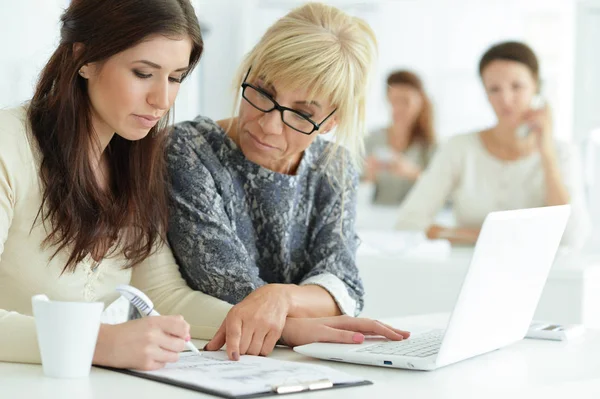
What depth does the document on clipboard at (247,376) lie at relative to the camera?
3.27ft

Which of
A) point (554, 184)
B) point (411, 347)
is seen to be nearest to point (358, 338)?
point (411, 347)

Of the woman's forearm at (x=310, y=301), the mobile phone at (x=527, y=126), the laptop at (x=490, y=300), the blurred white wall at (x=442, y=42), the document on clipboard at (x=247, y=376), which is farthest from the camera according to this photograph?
the blurred white wall at (x=442, y=42)

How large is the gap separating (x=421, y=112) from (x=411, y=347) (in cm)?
444

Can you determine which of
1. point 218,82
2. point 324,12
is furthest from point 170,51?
point 218,82

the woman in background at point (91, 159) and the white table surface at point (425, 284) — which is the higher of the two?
the woman in background at point (91, 159)

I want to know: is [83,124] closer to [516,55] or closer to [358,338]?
[358,338]

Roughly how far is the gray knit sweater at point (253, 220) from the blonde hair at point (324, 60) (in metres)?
0.10

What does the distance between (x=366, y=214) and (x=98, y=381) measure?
4618 mm

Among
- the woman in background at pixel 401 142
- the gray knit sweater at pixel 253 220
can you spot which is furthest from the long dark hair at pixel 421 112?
the gray knit sweater at pixel 253 220

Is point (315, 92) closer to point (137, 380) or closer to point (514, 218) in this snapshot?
point (514, 218)

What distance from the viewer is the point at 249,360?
1.21 metres

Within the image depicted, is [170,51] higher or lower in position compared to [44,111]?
higher

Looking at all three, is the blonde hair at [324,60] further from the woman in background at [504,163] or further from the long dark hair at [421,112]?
the long dark hair at [421,112]

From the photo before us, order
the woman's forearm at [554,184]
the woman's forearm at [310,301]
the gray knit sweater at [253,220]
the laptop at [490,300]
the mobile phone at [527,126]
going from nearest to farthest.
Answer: the laptop at [490,300] < the woman's forearm at [310,301] < the gray knit sweater at [253,220] < the woman's forearm at [554,184] < the mobile phone at [527,126]
